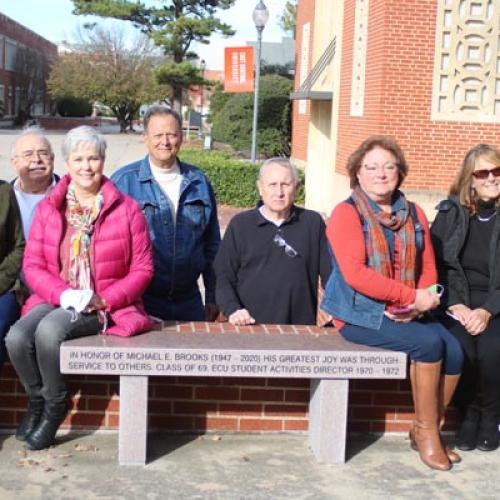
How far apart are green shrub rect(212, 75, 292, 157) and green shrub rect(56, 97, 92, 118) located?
4259cm

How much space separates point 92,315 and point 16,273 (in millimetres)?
556

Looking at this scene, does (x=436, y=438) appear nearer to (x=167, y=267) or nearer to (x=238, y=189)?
(x=167, y=267)

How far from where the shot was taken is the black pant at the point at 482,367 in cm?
447

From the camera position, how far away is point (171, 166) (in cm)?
488

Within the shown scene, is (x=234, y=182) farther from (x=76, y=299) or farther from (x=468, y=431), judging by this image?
(x=76, y=299)

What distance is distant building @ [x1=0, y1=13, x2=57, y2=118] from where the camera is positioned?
2721 inches

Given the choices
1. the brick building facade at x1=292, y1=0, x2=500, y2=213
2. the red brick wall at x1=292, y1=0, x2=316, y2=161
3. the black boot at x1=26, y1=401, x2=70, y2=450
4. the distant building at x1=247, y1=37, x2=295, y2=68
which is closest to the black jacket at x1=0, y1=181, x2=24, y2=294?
the black boot at x1=26, y1=401, x2=70, y2=450

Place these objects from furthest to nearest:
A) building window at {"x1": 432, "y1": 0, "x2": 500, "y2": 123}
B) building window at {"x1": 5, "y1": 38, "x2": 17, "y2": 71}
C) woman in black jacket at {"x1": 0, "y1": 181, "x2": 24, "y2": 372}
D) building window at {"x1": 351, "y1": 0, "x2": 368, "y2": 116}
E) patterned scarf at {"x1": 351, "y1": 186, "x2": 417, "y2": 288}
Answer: building window at {"x1": 5, "y1": 38, "x2": 17, "y2": 71} → building window at {"x1": 351, "y1": 0, "x2": 368, "y2": 116} → building window at {"x1": 432, "y1": 0, "x2": 500, "y2": 123} → woman in black jacket at {"x1": 0, "y1": 181, "x2": 24, "y2": 372} → patterned scarf at {"x1": 351, "y1": 186, "x2": 417, "y2": 288}

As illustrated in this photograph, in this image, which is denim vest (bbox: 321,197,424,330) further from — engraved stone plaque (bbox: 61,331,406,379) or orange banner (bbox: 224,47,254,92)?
orange banner (bbox: 224,47,254,92)

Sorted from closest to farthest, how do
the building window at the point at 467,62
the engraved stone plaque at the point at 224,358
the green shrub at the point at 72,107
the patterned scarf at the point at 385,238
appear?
the engraved stone plaque at the point at 224,358
the patterned scarf at the point at 385,238
the building window at the point at 467,62
the green shrub at the point at 72,107

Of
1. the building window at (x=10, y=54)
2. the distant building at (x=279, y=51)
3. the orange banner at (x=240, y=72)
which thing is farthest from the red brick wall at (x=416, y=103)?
the building window at (x=10, y=54)

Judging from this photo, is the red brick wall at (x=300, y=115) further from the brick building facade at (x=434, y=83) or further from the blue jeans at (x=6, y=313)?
the blue jeans at (x=6, y=313)

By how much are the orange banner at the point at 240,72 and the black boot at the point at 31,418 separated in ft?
64.5

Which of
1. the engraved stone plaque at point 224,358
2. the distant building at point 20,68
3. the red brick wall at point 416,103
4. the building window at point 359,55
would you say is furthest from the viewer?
the distant building at point 20,68
